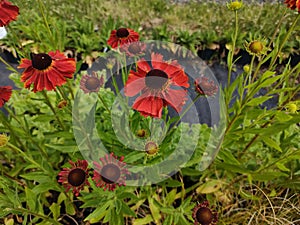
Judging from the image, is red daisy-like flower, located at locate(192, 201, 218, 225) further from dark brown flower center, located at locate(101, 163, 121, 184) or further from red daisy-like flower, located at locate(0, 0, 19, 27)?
red daisy-like flower, located at locate(0, 0, 19, 27)

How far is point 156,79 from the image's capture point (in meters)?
0.73

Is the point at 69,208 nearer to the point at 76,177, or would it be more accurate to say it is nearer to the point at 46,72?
the point at 76,177

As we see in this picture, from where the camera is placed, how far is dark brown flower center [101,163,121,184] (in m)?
0.83

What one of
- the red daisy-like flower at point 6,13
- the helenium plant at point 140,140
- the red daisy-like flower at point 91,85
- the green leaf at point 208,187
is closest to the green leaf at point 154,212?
the helenium plant at point 140,140

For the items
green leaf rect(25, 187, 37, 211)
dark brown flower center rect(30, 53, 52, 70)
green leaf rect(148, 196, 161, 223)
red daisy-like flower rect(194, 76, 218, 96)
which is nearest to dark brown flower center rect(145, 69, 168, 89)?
red daisy-like flower rect(194, 76, 218, 96)

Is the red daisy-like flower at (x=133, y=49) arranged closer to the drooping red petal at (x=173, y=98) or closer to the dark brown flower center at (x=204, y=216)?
the drooping red petal at (x=173, y=98)

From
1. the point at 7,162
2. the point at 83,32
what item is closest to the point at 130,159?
the point at 7,162

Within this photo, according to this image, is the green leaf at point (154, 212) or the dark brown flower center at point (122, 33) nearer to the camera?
the dark brown flower center at point (122, 33)

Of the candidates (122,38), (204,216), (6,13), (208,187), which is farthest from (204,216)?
(6,13)

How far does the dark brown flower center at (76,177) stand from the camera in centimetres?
83

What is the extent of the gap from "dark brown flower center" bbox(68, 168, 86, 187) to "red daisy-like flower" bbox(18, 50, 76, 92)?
8.6 inches

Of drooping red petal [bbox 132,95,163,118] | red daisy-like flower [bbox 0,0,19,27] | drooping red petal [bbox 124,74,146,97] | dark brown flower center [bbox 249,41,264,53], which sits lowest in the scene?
drooping red petal [bbox 132,95,163,118]

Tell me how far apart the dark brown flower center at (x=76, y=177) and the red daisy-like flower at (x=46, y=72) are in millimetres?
218

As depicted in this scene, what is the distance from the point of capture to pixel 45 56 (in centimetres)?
87
